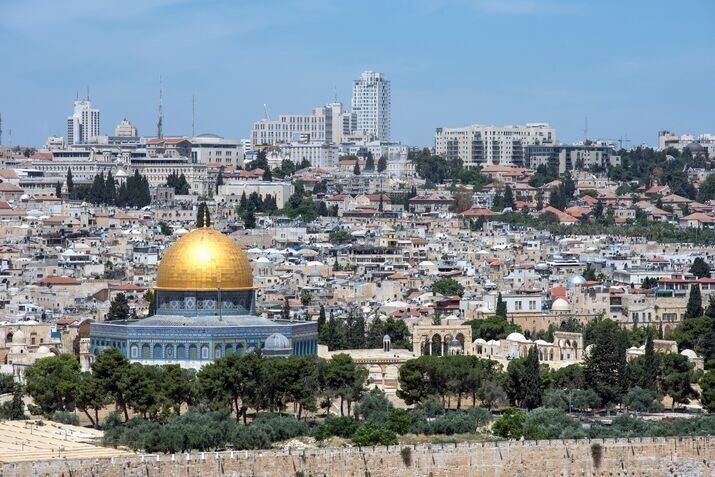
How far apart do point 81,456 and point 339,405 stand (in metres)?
13.6

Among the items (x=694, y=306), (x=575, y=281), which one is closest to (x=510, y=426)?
(x=694, y=306)

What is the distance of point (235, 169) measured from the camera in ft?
483

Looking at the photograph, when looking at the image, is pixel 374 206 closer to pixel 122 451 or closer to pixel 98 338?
pixel 98 338

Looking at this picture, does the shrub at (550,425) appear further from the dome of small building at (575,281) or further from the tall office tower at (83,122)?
the tall office tower at (83,122)

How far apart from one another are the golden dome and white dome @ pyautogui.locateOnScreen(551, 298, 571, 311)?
58.8 feet

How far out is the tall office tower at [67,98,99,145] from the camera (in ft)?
639

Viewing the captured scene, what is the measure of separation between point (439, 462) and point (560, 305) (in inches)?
1280

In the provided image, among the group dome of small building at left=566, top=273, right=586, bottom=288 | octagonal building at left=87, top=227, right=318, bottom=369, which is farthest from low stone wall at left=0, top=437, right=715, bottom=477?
dome of small building at left=566, top=273, right=586, bottom=288

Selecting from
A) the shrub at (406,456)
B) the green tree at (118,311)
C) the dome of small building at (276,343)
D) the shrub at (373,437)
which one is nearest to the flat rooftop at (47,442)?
the shrub at (373,437)

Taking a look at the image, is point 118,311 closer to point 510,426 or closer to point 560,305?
point 560,305

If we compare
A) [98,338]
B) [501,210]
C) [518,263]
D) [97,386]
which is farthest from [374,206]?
[97,386]

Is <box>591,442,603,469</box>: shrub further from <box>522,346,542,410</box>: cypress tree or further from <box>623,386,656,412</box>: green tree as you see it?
<box>623,386,656,412</box>: green tree

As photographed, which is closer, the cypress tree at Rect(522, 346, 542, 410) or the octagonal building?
the cypress tree at Rect(522, 346, 542, 410)

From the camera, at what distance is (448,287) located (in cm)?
8838
